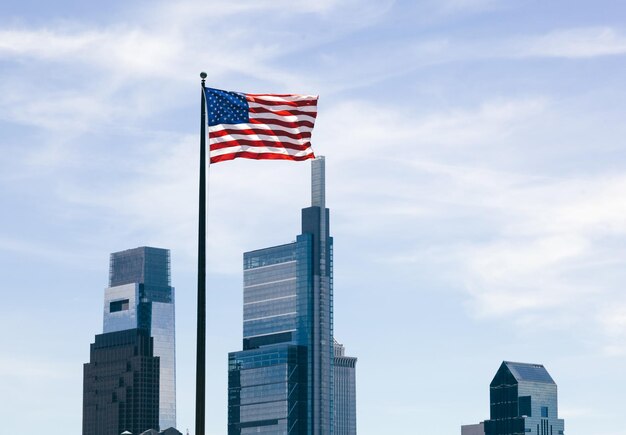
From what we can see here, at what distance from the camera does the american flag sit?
51500 mm

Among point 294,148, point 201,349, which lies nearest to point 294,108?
point 294,148

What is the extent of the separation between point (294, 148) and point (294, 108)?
53.2 inches

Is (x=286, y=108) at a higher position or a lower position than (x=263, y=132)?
higher

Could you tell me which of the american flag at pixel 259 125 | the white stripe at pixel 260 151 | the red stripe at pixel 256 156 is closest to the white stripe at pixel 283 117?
the american flag at pixel 259 125

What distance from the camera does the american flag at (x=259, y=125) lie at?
169ft

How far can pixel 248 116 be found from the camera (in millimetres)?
52156

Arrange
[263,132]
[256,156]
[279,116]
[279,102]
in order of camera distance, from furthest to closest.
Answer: [279,102] → [279,116] → [263,132] → [256,156]

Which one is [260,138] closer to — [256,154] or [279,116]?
[256,154]

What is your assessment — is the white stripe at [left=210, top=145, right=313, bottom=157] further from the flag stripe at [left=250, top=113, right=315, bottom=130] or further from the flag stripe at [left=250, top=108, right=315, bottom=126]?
the flag stripe at [left=250, top=108, right=315, bottom=126]

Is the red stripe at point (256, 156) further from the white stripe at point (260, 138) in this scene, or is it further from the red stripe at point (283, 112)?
the red stripe at point (283, 112)

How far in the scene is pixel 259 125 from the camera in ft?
172

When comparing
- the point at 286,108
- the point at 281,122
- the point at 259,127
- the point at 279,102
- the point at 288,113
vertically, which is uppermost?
the point at 279,102

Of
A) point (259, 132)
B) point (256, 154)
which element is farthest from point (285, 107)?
point (256, 154)

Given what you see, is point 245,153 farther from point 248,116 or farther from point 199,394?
point 199,394
